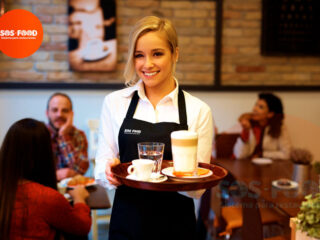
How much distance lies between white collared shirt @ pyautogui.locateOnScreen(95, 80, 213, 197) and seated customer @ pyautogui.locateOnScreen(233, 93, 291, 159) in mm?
2036

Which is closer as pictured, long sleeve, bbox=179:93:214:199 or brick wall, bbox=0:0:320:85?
long sleeve, bbox=179:93:214:199

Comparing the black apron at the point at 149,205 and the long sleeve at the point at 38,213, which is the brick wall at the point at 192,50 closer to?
the long sleeve at the point at 38,213

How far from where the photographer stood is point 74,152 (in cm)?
318

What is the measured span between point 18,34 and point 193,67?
2535 mm

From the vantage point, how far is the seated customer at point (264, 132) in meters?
3.60

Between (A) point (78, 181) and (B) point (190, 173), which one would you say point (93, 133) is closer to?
(A) point (78, 181)

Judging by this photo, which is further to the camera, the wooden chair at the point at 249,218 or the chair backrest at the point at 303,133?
the chair backrest at the point at 303,133

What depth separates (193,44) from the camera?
3982 millimetres

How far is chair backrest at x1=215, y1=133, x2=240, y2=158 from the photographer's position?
368 cm

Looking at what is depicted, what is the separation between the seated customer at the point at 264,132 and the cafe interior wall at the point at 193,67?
0.33 metres

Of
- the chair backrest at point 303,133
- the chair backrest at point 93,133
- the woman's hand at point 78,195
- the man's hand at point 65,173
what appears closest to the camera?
the woman's hand at point 78,195

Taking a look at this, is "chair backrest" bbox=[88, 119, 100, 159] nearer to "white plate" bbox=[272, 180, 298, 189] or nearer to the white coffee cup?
"white plate" bbox=[272, 180, 298, 189]

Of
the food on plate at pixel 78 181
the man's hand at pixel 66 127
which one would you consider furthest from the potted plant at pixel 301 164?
the man's hand at pixel 66 127

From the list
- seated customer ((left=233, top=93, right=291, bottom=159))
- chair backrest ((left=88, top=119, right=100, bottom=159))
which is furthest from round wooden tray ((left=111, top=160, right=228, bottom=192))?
chair backrest ((left=88, top=119, right=100, bottom=159))
